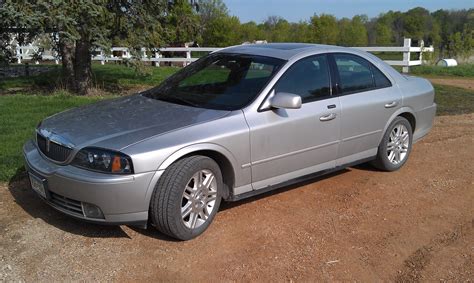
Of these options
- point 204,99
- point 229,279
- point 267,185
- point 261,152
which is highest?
point 204,99

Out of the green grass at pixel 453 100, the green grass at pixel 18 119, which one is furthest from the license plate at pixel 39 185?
the green grass at pixel 453 100

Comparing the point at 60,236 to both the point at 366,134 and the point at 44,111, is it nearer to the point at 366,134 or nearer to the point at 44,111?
the point at 366,134

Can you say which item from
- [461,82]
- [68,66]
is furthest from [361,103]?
[461,82]

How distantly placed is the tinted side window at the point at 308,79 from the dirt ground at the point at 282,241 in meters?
1.10

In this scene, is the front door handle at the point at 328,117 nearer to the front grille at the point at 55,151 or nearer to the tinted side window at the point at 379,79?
the tinted side window at the point at 379,79

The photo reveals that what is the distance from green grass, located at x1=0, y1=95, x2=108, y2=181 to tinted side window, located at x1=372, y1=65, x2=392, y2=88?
4269 millimetres

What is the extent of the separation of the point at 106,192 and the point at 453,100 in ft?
33.8

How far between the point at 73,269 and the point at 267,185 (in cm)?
190

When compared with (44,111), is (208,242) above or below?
below

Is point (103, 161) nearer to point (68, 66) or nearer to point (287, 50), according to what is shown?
point (287, 50)

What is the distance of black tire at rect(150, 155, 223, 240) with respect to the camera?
3.79 m

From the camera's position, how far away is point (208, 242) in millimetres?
4043

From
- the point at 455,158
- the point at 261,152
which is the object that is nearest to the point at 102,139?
the point at 261,152

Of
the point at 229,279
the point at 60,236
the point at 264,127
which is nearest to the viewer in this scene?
the point at 229,279
